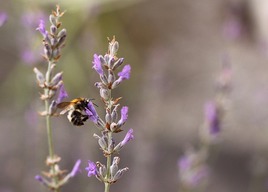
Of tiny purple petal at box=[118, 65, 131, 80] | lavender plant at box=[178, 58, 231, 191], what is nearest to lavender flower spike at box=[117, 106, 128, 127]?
tiny purple petal at box=[118, 65, 131, 80]

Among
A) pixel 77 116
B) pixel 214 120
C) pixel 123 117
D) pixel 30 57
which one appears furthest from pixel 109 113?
pixel 30 57

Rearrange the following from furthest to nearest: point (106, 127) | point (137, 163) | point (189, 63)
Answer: point (189, 63) < point (137, 163) < point (106, 127)

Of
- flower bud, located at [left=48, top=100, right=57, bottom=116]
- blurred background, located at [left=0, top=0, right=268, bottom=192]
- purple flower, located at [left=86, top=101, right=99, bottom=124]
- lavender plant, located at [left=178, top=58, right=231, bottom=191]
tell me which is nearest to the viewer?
purple flower, located at [left=86, top=101, right=99, bottom=124]

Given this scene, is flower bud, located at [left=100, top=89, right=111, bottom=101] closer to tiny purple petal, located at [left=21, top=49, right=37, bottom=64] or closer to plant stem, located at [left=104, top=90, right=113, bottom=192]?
plant stem, located at [left=104, top=90, right=113, bottom=192]

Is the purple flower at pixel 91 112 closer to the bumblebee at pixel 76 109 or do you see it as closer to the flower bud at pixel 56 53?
the bumblebee at pixel 76 109

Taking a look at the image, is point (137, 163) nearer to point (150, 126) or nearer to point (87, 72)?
point (150, 126)

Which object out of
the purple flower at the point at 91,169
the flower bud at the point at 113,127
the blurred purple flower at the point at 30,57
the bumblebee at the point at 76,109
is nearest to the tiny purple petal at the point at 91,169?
the purple flower at the point at 91,169

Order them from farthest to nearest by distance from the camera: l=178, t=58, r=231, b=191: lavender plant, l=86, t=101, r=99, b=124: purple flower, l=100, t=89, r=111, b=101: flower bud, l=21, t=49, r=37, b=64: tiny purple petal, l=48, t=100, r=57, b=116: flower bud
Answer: l=21, t=49, r=37, b=64: tiny purple petal
l=178, t=58, r=231, b=191: lavender plant
l=48, t=100, r=57, b=116: flower bud
l=86, t=101, r=99, b=124: purple flower
l=100, t=89, r=111, b=101: flower bud

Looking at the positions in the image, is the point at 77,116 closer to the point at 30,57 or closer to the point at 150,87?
the point at 30,57

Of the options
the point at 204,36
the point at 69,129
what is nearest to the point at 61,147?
the point at 69,129
